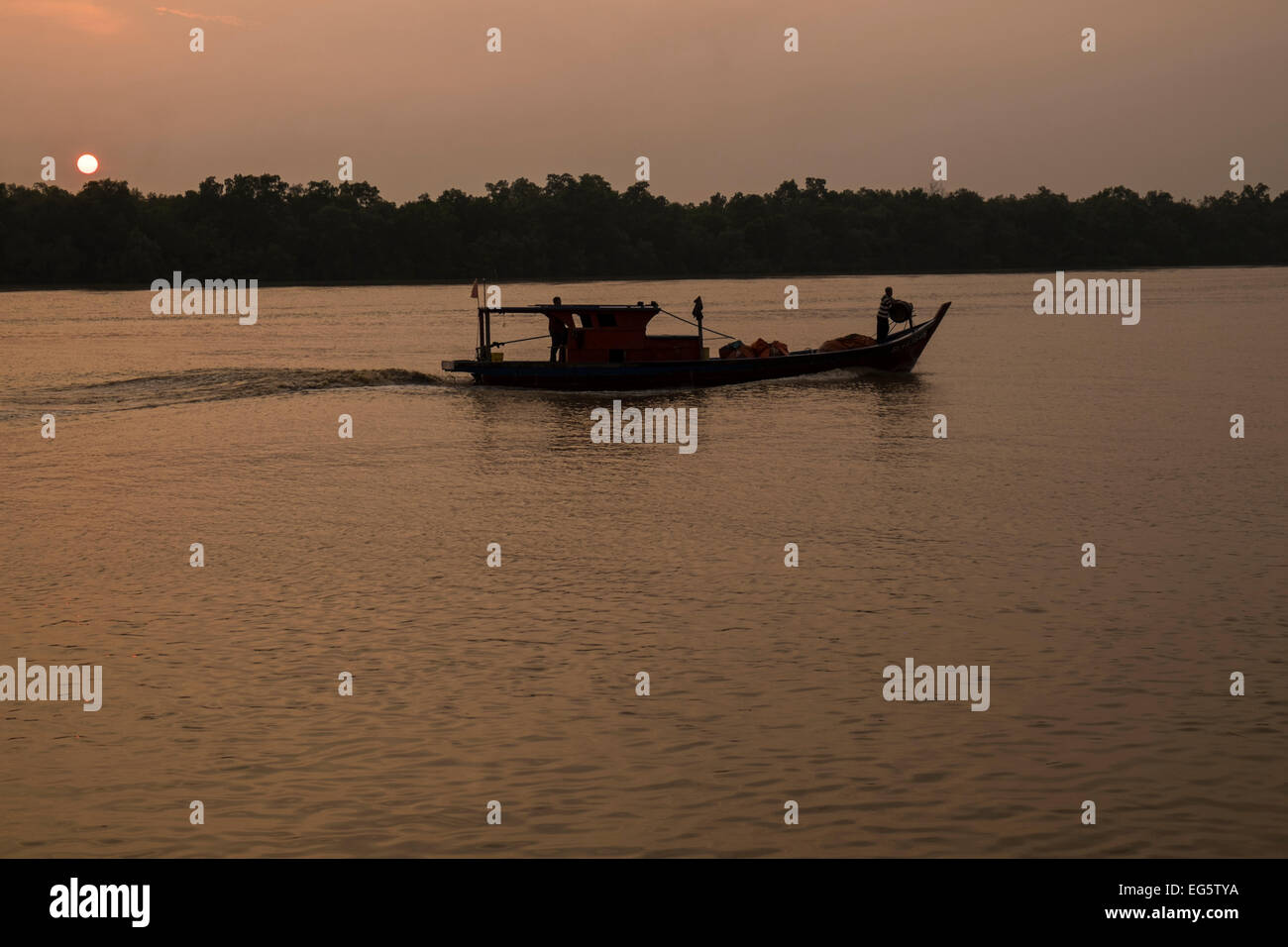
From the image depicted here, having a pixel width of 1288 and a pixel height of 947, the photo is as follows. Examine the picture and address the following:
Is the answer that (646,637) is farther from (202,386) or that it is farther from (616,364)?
(202,386)

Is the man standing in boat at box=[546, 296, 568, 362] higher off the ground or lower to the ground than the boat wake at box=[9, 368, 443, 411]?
higher

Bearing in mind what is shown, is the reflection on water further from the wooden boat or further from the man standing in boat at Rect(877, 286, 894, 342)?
the man standing in boat at Rect(877, 286, 894, 342)

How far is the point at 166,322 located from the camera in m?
112

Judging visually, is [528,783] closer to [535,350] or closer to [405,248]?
[535,350]

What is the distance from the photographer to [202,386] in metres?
49.1

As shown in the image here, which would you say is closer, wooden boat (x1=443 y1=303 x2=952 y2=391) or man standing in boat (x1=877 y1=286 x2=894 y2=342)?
wooden boat (x1=443 y1=303 x2=952 y2=391)

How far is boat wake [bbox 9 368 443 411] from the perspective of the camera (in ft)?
149

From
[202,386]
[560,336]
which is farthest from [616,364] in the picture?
[202,386]

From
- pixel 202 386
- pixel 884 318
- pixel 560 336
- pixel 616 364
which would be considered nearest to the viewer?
pixel 616 364

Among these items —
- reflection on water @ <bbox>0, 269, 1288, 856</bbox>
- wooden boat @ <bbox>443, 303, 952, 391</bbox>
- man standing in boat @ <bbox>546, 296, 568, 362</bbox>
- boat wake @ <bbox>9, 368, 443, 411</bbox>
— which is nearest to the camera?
reflection on water @ <bbox>0, 269, 1288, 856</bbox>

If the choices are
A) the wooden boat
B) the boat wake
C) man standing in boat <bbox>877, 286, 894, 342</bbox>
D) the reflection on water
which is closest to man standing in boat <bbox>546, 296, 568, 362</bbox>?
the wooden boat

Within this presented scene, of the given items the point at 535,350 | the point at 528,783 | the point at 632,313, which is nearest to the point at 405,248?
the point at 535,350

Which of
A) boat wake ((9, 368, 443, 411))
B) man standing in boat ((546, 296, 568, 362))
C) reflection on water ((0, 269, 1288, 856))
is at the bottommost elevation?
reflection on water ((0, 269, 1288, 856))

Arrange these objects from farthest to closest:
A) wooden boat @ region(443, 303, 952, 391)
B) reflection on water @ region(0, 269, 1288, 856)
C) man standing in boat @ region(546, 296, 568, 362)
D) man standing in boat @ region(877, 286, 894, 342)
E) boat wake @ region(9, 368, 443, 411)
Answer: man standing in boat @ region(877, 286, 894, 342)
man standing in boat @ region(546, 296, 568, 362)
wooden boat @ region(443, 303, 952, 391)
boat wake @ region(9, 368, 443, 411)
reflection on water @ region(0, 269, 1288, 856)
